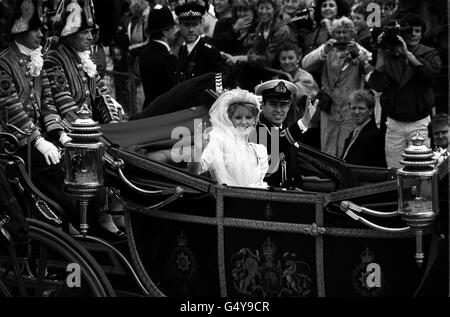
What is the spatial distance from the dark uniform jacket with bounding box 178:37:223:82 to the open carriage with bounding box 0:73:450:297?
2.74 metres

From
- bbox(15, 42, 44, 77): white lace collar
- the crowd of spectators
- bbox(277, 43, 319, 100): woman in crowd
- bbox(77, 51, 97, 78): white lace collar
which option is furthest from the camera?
bbox(277, 43, 319, 100): woman in crowd

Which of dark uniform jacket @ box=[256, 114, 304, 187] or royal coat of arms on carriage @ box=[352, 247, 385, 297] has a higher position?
dark uniform jacket @ box=[256, 114, 304, 187]

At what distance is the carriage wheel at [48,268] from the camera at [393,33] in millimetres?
3686

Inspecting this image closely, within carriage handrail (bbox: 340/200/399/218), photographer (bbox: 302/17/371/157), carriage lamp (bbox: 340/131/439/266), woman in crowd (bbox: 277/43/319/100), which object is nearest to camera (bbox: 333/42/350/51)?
photographer (bbox: 302/17/371/157)

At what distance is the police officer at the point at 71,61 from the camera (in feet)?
35.0

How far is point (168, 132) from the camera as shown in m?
10.4

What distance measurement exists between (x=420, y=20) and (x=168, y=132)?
294 cm

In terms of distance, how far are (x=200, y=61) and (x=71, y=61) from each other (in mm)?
2583

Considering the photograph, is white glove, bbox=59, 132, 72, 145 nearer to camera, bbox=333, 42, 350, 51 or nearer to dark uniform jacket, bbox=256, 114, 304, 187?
dark uniform jacket, bbox=256, 114, 304, 187

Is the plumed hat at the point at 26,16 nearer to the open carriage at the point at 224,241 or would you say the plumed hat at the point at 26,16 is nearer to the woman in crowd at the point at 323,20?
the open carriage at the point at 224,241

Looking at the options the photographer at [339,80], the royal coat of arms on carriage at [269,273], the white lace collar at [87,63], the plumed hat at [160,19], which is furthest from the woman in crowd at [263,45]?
the royal coat of arms on carriage at [269,273]

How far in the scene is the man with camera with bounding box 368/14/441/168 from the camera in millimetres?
12312

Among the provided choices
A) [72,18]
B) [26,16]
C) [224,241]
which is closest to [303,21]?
[72,18]

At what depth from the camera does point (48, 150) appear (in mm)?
10188
